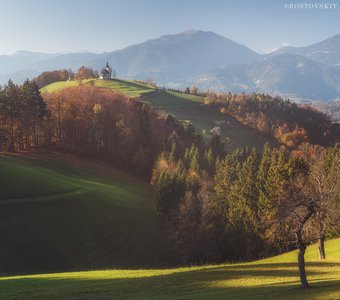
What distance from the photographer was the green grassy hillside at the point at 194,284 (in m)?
29.8

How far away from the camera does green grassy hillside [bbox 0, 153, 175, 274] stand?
63.4 m

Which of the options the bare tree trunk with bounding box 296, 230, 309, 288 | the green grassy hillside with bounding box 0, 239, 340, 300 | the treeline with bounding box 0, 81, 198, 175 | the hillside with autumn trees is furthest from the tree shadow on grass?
the treeline with bounding box 0, 81, 198, 175

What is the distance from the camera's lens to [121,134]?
139m

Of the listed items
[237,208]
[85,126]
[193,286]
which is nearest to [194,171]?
[237,208]

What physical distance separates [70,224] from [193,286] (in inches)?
1735

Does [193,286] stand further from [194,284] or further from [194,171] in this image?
[194,171]

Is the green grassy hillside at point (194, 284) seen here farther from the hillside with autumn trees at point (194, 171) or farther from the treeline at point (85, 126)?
the treeline at point (85, 126)

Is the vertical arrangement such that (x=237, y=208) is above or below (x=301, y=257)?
below

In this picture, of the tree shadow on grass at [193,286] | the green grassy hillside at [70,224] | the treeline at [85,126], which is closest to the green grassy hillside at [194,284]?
the tree shadow on grass at [193,286]

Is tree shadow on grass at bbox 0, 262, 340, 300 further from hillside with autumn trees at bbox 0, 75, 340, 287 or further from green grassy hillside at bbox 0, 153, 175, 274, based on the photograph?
green grassy hillside at bbox 0, 153, 175, 274

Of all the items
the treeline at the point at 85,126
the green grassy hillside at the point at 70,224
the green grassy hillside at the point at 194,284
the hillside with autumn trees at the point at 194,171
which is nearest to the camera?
the green grassy hillside at the point at 194,284

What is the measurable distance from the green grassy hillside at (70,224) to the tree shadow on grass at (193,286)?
67.8 feet

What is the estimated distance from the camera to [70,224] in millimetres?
73812

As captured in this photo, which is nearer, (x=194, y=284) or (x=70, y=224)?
(x=194, y=284)
